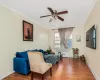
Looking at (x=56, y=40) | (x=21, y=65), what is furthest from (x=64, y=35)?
(x=21, y=65)

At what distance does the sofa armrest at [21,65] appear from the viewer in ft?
9.40

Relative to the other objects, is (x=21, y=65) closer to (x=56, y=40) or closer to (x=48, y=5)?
(x=48, y=5)

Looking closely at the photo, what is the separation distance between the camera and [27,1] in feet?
8.39

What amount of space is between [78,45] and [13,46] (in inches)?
188

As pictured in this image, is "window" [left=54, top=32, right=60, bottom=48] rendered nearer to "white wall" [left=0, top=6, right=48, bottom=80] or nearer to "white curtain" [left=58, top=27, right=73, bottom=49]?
"white curtain" [left=58, top=27, right=73, bottom=49]

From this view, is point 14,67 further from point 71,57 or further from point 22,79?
point 71,57

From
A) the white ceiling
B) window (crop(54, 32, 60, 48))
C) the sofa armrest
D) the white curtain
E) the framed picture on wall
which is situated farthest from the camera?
window (crop(54, 32, 60, 48))

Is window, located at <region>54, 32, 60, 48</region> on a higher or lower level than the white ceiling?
lower

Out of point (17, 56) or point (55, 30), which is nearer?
point (17, 56)

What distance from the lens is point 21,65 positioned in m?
2.93

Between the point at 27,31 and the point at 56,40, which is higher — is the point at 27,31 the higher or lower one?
the higher one

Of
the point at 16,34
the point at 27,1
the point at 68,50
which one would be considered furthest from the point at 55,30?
the point at 27,1

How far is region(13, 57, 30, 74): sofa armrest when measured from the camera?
2.87 metres

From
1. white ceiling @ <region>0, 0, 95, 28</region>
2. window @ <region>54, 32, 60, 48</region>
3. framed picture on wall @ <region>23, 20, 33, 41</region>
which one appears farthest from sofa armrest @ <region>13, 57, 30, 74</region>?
window @ <region>54, 32, 60, 48</region>
